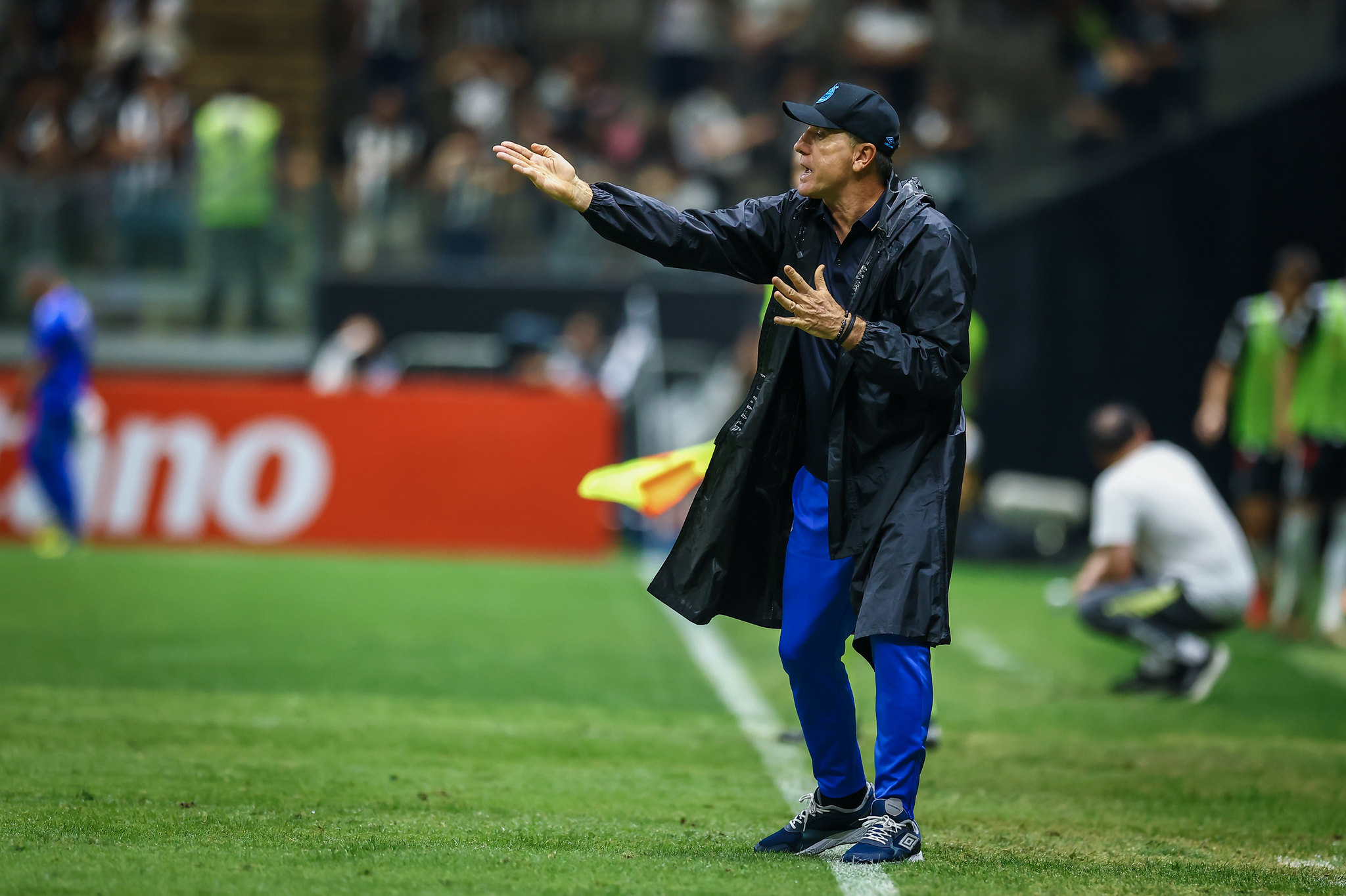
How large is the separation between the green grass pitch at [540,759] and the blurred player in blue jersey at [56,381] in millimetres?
2537

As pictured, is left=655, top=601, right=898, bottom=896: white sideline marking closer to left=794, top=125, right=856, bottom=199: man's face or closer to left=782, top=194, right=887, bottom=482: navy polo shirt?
left=782, top=194, right=887, bottom=482: navy polo shirt

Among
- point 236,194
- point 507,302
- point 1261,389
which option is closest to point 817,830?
point 1261,389

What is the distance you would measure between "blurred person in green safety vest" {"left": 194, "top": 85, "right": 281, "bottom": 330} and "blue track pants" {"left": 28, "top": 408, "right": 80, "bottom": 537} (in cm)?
438

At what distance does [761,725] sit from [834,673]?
9.00ft

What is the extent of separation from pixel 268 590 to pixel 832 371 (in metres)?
8.29

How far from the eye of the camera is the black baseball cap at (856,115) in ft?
15.9

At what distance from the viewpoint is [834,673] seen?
502cm

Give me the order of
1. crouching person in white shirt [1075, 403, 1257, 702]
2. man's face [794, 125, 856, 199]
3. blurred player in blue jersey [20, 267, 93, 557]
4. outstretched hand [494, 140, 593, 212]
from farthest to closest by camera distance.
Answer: blurred player in blue jersey [20, 267, 93, 557], crouching person in white shirt [1075, 403, 1257, 702], outstretched hand [494, 140, 593, 212], man's face [794, 125, 856, 199]

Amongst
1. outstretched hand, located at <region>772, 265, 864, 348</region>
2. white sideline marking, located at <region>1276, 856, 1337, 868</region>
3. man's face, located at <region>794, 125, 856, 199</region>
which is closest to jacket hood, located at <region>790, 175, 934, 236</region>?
man's face, located at <region>794, 125, 856, 199</region>

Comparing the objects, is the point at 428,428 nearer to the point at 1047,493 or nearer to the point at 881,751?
the point at 1047,493

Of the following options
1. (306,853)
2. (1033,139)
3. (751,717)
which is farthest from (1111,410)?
(1033,139)

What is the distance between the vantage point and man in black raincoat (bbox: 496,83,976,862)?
187 inches

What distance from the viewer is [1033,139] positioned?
19031 mm

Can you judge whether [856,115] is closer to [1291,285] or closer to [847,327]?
[847,327]
